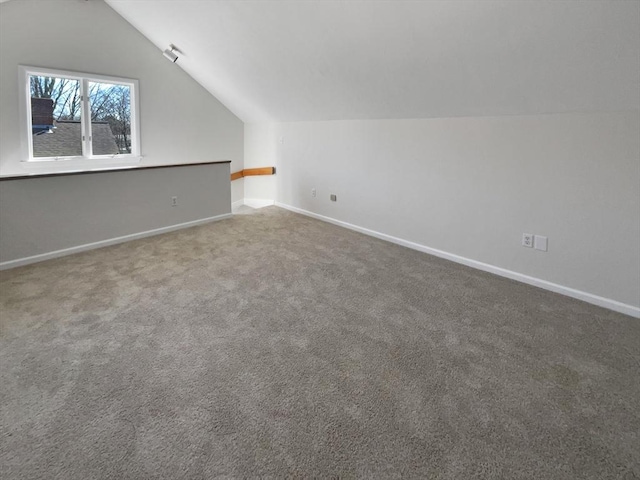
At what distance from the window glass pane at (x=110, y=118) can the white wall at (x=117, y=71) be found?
0.20 metres

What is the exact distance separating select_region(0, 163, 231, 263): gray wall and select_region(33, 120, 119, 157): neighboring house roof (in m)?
1.45

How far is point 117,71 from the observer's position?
17.4 feet

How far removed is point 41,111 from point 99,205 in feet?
5.82

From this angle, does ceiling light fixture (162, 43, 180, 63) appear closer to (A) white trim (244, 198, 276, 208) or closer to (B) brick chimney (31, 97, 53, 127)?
(B) brick chimney (31, 97, 53, 127)

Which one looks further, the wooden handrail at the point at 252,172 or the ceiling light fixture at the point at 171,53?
the wooden handrail at the point at 252,172

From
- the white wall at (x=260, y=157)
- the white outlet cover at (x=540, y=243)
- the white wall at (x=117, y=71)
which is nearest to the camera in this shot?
the white outlet cover at (x=540, y=243)

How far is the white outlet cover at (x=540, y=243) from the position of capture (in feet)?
10.1

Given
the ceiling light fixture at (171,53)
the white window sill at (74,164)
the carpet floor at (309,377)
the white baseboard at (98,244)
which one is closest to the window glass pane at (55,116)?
the white window sill at (74,164)

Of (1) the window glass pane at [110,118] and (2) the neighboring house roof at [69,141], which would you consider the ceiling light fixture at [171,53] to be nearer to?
(1) the window glass pane at [110,118]

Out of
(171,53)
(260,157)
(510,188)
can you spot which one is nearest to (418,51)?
(510,188)

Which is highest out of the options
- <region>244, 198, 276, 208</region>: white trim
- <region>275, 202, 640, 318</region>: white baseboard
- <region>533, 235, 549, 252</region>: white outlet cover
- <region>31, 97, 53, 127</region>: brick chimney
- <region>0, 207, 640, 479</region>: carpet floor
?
<region>31, 97, 53, 127</region>: brick chimney

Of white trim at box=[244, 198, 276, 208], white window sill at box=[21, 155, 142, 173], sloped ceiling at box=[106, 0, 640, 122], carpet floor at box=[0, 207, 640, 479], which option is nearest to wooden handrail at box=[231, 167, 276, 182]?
white trim at box=[244, 198, 276, 208]

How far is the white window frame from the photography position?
4531 millimetres

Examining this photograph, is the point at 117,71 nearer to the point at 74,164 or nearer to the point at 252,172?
the point at 74,164
